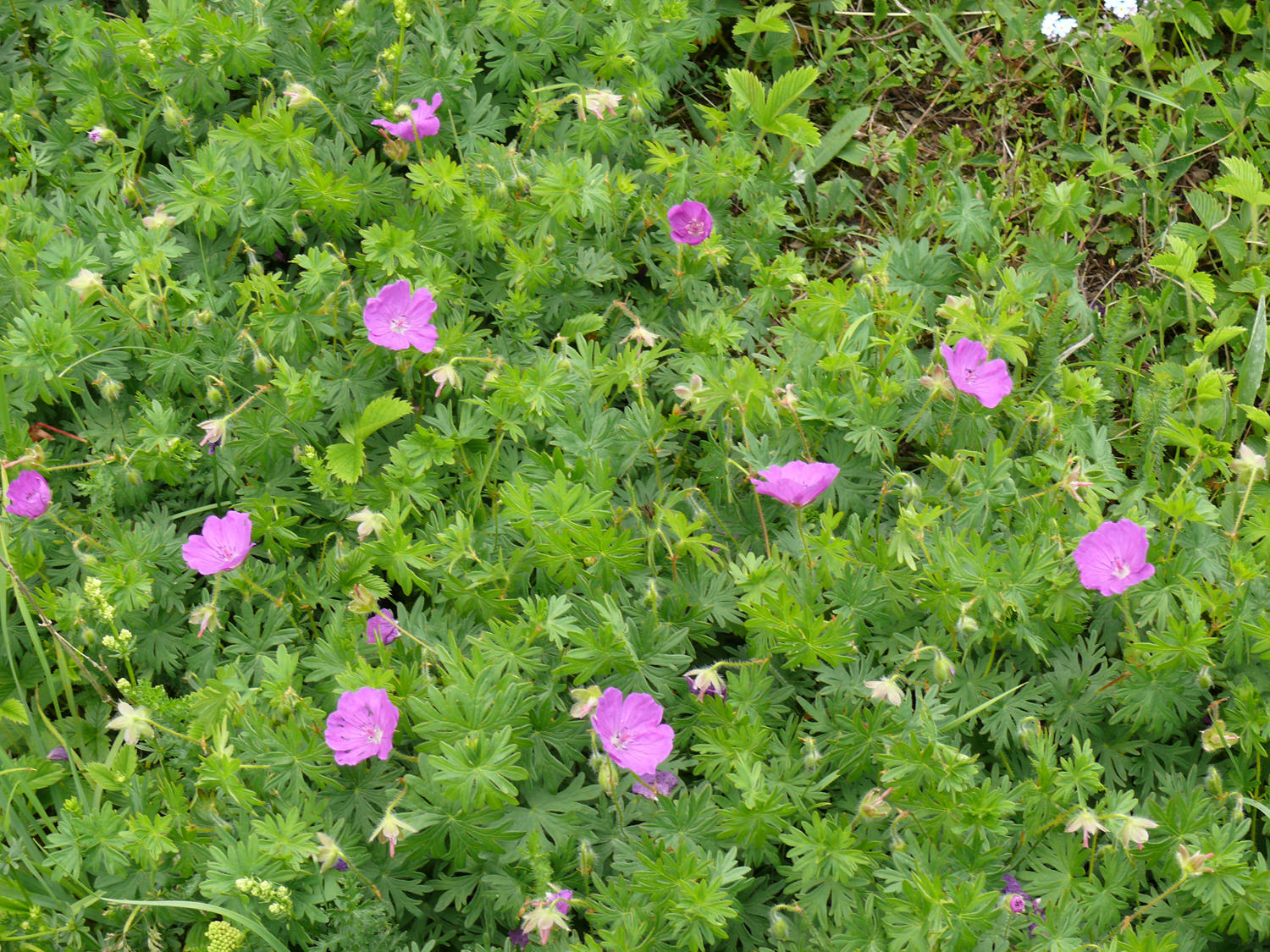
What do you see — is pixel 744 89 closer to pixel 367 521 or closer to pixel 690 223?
pixel 690 223

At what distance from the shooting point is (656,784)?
2457 mm

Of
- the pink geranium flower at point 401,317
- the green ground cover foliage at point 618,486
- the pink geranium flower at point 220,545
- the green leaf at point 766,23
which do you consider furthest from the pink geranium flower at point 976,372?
the pink geranium flower at point 220,545

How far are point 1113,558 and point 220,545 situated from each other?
2.08m

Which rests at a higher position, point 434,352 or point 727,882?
point 434,352

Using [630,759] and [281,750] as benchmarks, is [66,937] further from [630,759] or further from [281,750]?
[630,759]

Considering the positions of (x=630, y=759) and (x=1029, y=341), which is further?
(x=1029, y=341)

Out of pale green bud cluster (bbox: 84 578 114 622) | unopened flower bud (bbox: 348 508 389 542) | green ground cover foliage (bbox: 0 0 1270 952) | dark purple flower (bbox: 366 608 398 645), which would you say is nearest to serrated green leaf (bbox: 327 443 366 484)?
green ground cover foliage (bbox: 0 0 1270 952)

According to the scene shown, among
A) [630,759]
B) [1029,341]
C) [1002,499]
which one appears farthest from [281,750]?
[1029,341]

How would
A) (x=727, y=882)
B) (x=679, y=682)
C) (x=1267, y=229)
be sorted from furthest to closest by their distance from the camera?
(x=1267, y=229)
(x=679, y=682)
(x=727, y=882)

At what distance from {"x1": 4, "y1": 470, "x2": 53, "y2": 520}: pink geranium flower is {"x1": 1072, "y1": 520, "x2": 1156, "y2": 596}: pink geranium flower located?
249 centimetres

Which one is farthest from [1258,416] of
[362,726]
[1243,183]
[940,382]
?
[362,726]

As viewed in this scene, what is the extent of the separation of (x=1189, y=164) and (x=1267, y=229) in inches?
15.6

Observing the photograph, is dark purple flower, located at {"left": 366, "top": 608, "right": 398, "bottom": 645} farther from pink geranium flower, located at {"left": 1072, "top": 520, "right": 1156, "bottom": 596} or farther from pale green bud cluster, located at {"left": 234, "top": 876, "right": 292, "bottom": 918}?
pink geranium flower, located at {"left": 1072, "top": 520, "right": 1156, "bottom": 596}

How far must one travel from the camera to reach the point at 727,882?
225 cm
